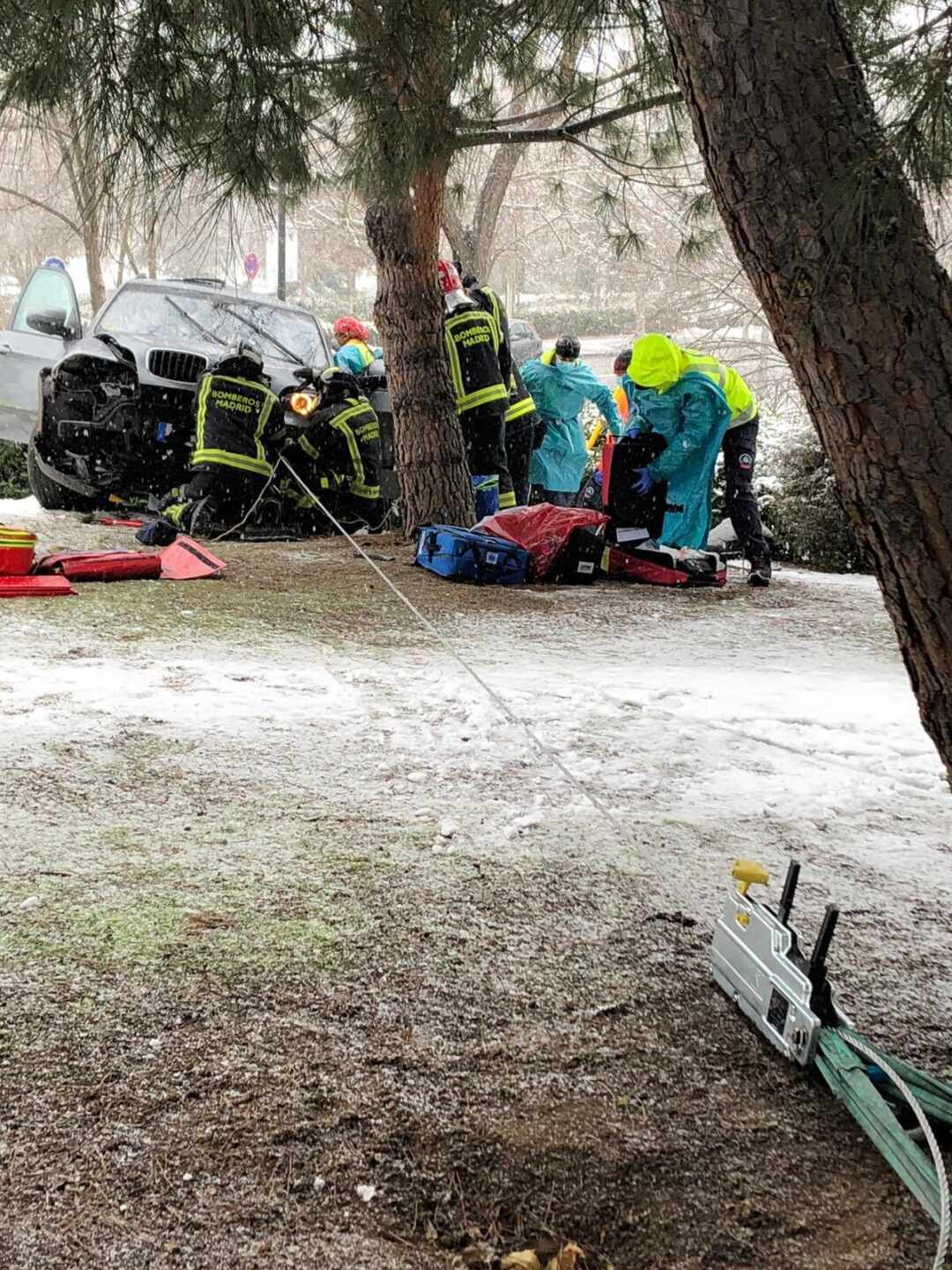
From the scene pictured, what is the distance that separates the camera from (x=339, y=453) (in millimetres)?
8852

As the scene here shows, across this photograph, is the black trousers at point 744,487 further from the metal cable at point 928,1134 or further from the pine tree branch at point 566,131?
the metal cable at point 928,1134

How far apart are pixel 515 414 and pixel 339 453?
143 cm

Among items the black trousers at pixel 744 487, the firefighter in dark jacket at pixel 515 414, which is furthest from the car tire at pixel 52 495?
the black trousers at pixel 744 487

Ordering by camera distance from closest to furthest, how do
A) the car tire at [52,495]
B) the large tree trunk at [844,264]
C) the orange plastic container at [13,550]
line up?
the large tree trunk at [844,264], the orange plastic container at [13,550], the car tire at [52,495]

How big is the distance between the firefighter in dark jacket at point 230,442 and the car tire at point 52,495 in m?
1.11

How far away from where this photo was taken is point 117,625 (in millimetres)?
5641

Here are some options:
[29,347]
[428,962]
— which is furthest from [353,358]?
[428,962]

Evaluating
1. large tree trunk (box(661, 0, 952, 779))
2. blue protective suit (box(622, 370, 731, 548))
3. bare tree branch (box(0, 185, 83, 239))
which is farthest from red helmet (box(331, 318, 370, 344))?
large tree trunk (box(661, 0, 952, 779))

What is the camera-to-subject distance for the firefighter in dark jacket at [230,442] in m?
8.02

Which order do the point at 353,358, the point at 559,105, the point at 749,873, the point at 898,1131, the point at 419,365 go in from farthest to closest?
the point at 353,358
the point at 419,365
the point at 559,105
the point at 749,873
the point at 898,1131

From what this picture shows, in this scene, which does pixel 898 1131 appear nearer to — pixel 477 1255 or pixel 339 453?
pixel 477 1255

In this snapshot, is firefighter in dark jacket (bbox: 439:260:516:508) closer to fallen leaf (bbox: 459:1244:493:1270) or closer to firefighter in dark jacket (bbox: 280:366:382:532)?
firefighter in dark jacket (bbox: 280:366:382:532)

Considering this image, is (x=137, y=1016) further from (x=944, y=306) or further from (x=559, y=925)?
(x=944, y=306)

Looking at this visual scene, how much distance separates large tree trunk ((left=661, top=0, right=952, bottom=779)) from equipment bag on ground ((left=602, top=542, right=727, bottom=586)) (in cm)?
598
